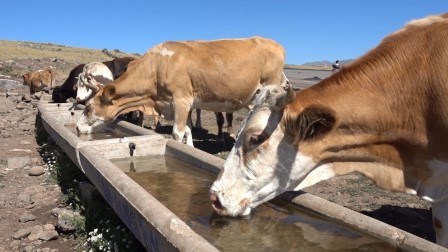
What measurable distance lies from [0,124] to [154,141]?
26.7ft

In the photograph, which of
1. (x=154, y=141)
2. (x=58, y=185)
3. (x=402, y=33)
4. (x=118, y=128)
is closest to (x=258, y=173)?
(x=402, y=33)

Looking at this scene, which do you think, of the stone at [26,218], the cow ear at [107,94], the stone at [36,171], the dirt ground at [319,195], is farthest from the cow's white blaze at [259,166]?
the stone at [36,171]

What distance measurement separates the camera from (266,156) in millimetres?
3422

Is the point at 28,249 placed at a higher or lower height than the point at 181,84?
lower

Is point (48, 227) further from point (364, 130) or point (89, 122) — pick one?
point (364, 130)

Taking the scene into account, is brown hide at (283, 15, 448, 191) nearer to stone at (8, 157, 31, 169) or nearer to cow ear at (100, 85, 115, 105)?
cow ear at (100, 85, 115, 105)

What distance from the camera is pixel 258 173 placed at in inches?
137

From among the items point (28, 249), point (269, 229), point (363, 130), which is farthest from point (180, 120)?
point (363, 130)

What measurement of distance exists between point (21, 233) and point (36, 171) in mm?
2911

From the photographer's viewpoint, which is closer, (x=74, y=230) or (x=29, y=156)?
(x=74, y=230)

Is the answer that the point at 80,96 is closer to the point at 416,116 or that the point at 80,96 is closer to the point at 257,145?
the point at 257,145

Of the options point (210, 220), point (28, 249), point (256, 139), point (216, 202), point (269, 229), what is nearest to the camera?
point (256, 139)

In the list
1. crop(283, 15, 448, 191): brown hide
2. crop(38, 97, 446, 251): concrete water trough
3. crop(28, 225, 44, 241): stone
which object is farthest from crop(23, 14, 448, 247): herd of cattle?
crop(28, 225, 44, 241): stone

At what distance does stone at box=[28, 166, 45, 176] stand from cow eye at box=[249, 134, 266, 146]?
19.0 ft
